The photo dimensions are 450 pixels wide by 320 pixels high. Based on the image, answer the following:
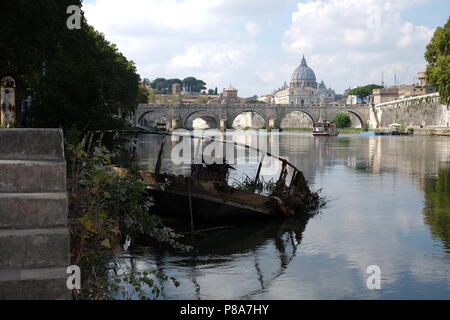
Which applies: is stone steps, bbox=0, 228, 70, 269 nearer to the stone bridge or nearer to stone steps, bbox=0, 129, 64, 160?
stone steps, bbox=0, 129, 64, 160

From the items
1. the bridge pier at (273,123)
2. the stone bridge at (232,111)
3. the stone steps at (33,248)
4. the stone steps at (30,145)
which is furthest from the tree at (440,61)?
the bridge pier at (273,123)

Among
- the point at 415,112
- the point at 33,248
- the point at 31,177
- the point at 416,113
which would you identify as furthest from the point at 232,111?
the point at 33,248

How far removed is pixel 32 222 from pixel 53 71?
15211 mm

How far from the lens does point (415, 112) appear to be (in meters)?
94.8

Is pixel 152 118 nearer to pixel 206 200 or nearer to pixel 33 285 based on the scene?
pixel 206 200

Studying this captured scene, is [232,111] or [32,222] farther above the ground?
[232,111]

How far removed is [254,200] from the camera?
12812 millimetres

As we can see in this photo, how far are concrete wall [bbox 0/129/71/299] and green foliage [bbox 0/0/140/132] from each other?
32.9 ft

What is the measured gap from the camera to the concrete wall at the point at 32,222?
4.54m

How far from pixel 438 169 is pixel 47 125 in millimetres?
16067

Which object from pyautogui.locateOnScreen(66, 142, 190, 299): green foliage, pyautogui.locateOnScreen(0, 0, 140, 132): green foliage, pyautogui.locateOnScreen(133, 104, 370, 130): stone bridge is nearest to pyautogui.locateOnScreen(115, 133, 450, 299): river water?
pyautogui.locateOnScreen(66, 142, 190, 299): green foliage

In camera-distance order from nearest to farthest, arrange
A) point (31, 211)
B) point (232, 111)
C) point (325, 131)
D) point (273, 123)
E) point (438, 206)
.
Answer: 1. point (31, 211)
2. point (438, 206)
3. point (325, 131)
4. point (232, 111)
5. point (273, 123)

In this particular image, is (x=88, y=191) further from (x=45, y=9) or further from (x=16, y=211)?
(x=45, y=9)
